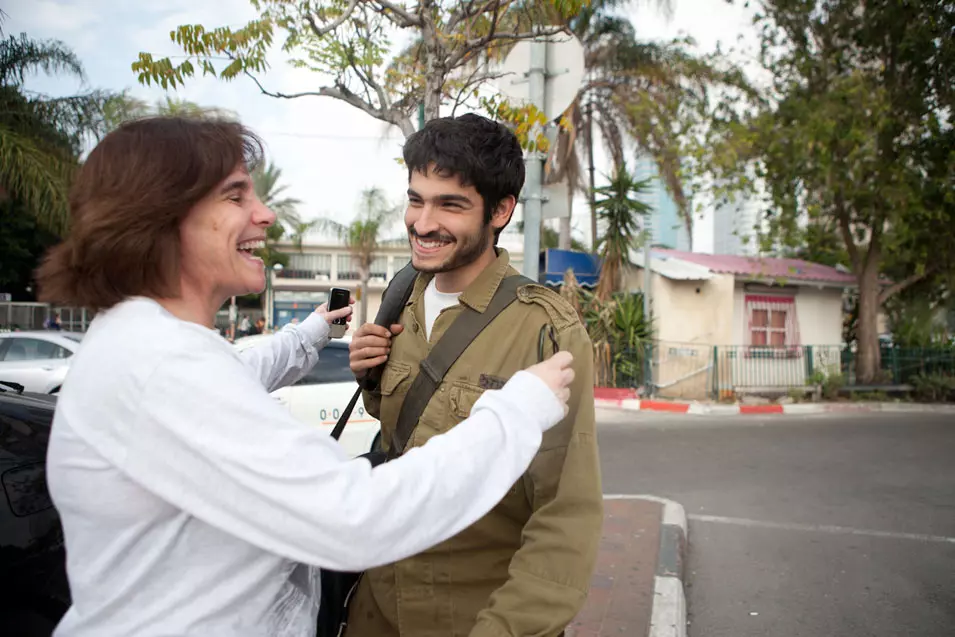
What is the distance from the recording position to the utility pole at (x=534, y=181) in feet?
14.8

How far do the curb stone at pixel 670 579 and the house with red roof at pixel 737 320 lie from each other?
862 centimetres

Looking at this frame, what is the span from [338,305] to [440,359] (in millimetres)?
717

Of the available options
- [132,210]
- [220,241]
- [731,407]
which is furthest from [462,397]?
[731,407]

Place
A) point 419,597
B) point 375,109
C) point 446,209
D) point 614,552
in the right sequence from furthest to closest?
point 375,109 → point 614,552 → point 446,209 → point 419,597

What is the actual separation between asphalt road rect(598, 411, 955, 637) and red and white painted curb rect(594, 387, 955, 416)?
191cm

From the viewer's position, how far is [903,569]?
446 centimetres

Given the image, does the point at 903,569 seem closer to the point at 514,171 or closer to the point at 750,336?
the point at 514,171

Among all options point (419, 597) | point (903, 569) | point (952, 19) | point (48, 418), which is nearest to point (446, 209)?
point (419, 597)

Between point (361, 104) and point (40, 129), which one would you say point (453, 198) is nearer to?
point (361, 104)

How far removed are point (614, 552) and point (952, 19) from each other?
38.4 ft

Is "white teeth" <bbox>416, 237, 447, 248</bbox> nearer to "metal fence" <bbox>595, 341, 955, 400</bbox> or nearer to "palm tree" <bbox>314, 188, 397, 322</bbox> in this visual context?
"metal fence" <bbox>595, 341, 955, 400</bbox>

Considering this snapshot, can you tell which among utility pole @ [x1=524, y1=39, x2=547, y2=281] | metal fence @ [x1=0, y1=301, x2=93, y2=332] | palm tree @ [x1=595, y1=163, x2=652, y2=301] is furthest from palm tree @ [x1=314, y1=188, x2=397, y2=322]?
utility pole @ [x1=524, y1=39, x2=547, y2=281]

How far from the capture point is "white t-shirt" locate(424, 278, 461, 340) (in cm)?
183

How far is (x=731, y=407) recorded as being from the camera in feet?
40.1
